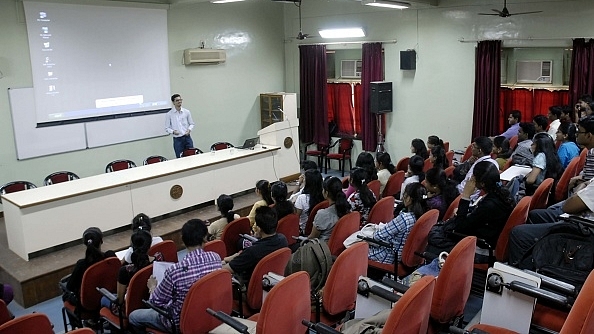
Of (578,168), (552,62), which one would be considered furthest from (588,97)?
(578,168)

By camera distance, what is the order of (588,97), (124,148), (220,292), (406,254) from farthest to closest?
(124,148) < (588,97) < (406,254) < (220,292)

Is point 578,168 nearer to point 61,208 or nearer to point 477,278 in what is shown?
point 477,278

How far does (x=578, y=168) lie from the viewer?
5.33 meters

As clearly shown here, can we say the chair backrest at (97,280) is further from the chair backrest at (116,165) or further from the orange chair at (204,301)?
the chair backrest at (116,165)

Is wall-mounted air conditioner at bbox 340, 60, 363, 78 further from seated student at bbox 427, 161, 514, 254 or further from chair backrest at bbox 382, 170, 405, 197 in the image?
seated student at bbox 427, 161, 514, 254

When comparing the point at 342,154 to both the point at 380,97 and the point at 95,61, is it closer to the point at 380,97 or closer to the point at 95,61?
the point at 380,97

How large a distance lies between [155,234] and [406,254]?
3.19 meters

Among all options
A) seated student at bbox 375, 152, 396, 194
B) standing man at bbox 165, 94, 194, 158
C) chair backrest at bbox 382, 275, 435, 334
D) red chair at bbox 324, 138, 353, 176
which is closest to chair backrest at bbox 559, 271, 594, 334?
chair backrest at bbox 382, 275, 435, 334

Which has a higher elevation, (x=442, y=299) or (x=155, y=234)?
(x=442, y=299)

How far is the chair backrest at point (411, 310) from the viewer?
7.72 feet

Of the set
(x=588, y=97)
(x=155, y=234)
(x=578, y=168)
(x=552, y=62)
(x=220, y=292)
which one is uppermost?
(x=552, y=62)

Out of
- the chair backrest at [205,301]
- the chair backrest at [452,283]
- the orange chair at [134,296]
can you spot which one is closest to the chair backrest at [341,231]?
the chair backrest at [205,301]

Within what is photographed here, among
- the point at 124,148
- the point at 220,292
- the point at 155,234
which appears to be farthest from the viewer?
the point at 124,148

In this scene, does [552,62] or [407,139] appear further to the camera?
[407,139]
